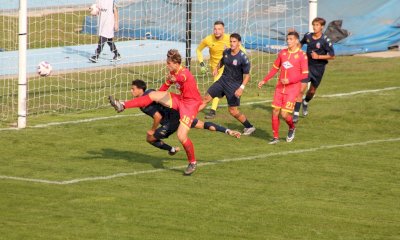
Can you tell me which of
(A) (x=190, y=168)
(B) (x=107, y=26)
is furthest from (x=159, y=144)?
(B) (x=107, y=26)

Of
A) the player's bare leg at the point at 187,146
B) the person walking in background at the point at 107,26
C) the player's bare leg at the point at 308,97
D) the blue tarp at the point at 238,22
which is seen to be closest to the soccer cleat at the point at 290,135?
the player's bare leg at the point at 308,97

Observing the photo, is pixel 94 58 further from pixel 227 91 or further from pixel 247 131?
pixel 247 131

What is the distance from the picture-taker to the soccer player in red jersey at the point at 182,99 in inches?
703

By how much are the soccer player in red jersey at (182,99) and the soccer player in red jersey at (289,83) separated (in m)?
3.34

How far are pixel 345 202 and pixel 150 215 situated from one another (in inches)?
117

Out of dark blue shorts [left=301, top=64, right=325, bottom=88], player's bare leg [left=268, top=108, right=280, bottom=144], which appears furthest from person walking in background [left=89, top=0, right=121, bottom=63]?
player's bare leg [left=268, top=108, right=280, bottom=144]

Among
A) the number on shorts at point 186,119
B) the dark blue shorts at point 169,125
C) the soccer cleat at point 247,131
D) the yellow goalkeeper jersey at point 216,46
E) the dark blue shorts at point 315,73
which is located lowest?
the soccer cleat at point 247,131

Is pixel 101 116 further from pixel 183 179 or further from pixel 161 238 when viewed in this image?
pixel 161 238

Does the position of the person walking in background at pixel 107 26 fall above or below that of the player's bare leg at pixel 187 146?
above

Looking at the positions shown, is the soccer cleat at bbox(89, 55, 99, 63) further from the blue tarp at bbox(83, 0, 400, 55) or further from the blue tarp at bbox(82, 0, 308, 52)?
the blue tarp at bbox(82, 0, 308, 52)

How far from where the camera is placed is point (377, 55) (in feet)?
112

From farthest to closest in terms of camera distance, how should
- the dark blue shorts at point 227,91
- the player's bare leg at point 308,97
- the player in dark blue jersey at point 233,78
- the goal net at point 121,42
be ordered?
the goal net at point 121,42
the player's bare leg at point 308,97
the dark blue shorts at point 227,91
the player in dark blue jersey at point 233,78

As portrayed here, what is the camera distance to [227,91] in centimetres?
2250

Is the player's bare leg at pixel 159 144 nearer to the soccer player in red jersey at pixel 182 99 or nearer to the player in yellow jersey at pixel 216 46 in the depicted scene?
the soccer player in red jersey at pixel 182 99
